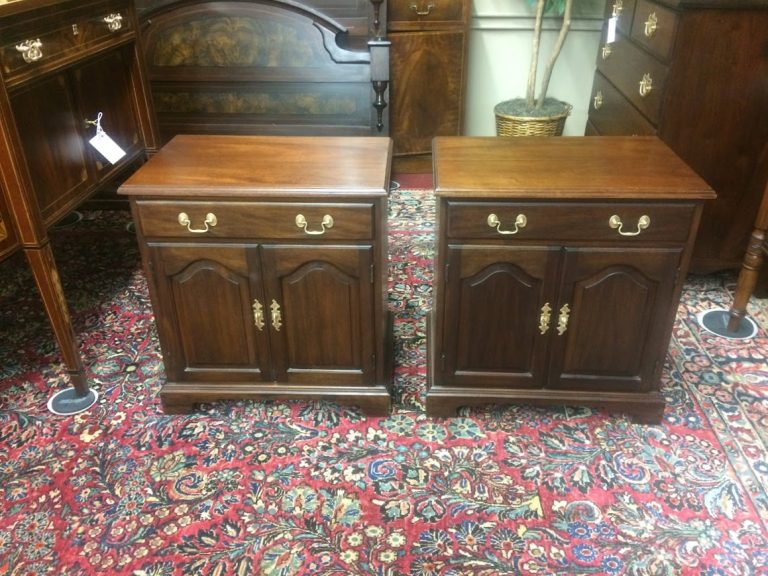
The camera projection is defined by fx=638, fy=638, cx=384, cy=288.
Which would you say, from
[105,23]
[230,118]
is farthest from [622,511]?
[230,118]

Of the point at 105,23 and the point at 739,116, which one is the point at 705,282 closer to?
the point at 739,116

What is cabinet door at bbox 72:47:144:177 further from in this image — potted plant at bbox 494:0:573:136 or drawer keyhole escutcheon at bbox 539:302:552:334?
potted plant at bbox 494:0:573:136

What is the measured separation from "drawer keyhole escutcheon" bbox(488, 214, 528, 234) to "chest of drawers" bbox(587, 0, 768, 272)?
0.99m

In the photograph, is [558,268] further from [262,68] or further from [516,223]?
[262,68]

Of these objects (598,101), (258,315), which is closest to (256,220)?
(258,315)

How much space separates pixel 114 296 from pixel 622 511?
2038mm

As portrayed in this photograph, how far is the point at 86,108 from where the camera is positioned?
2.13m

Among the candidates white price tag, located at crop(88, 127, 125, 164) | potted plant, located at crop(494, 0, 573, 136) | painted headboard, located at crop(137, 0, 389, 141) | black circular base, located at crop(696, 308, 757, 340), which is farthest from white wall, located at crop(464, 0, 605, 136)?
white price tag, located at crop(88, 127, 125, 164)

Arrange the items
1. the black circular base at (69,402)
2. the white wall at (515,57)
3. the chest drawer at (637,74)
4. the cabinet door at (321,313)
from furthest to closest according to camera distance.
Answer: the white wall at (515,57) → the chest drawer at (637,74) → the black circular base at (69,402) → the cabinet door at (321,313)

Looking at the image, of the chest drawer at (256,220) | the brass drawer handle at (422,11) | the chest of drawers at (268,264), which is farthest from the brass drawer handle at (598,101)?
the chest drawer at (256,220)

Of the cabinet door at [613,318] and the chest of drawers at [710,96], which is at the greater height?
the chest of drawers at [710,96]

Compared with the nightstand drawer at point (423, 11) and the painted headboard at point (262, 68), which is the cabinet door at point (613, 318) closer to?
the painted headboard at point (262, 68)

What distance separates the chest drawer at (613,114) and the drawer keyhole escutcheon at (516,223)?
1011mm

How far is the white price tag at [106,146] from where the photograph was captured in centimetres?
215
